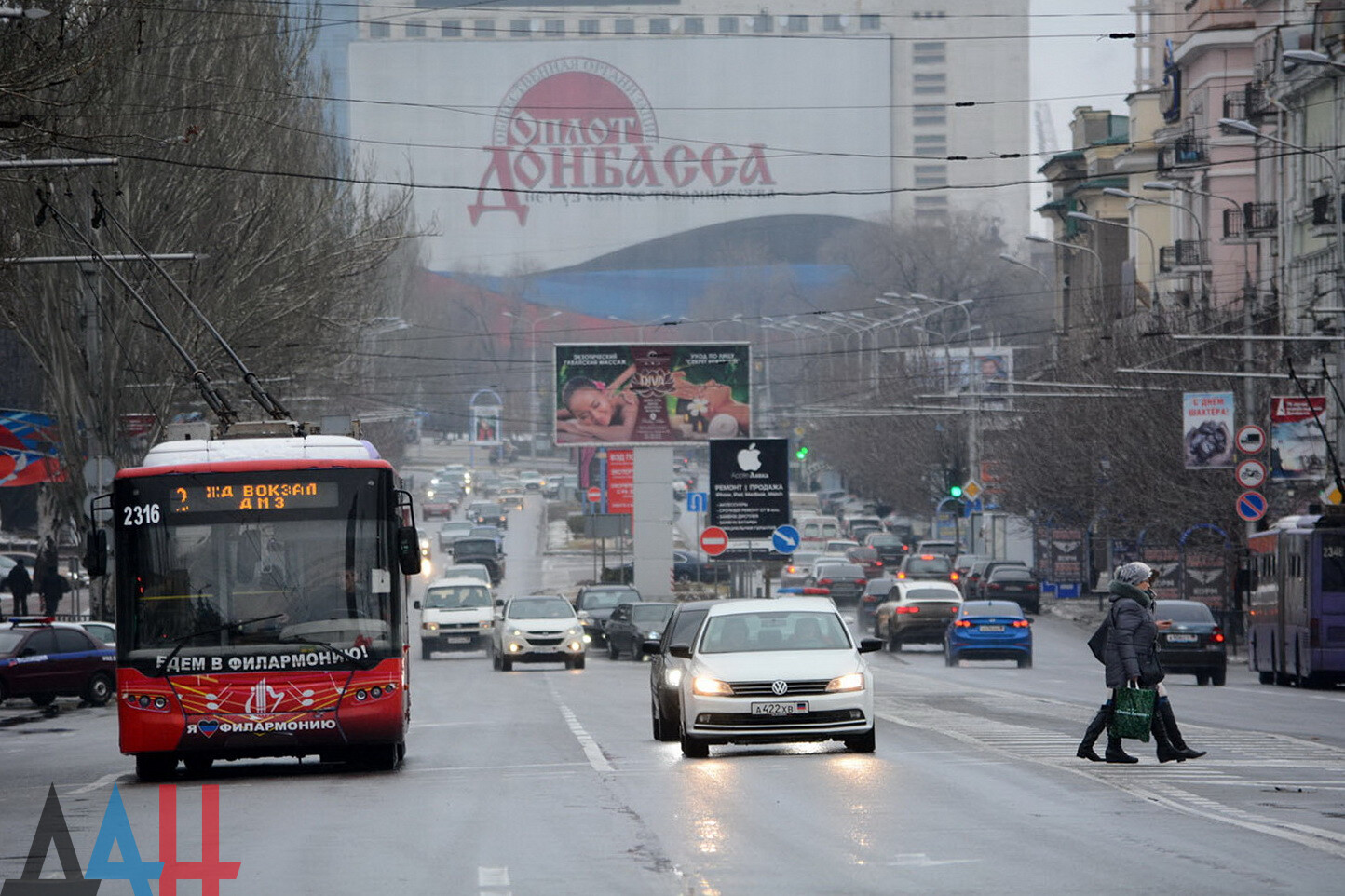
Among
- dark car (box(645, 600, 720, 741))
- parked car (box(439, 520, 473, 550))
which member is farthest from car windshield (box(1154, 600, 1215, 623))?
parked car (box(439, 520, 473, 550))

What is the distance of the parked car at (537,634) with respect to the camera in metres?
44.2

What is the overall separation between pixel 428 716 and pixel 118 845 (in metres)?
15.7

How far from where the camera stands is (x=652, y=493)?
68.2 meters

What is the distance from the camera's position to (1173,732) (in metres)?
18.0

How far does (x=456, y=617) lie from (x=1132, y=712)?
35.5 meters

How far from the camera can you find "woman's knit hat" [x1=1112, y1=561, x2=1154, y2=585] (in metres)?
17.4

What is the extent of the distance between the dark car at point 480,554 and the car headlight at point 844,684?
64043 millimetres

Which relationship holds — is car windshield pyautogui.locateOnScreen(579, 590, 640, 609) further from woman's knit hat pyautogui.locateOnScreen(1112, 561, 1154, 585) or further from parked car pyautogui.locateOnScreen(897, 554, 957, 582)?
woman's knit hat pyautogui.locateOnScreen(1112, 561, 1154, 585)

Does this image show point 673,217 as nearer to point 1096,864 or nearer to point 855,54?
point 855,54

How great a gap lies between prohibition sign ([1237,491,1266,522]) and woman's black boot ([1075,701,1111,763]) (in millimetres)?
28452

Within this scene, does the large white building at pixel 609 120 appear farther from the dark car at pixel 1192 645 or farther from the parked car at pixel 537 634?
the dark car at pixel 1192 645

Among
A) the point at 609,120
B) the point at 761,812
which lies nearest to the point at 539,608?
the point at 761,812

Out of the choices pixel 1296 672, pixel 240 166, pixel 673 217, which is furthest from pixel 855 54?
pixel 1296 672

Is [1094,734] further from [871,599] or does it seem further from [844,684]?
[871,599]
